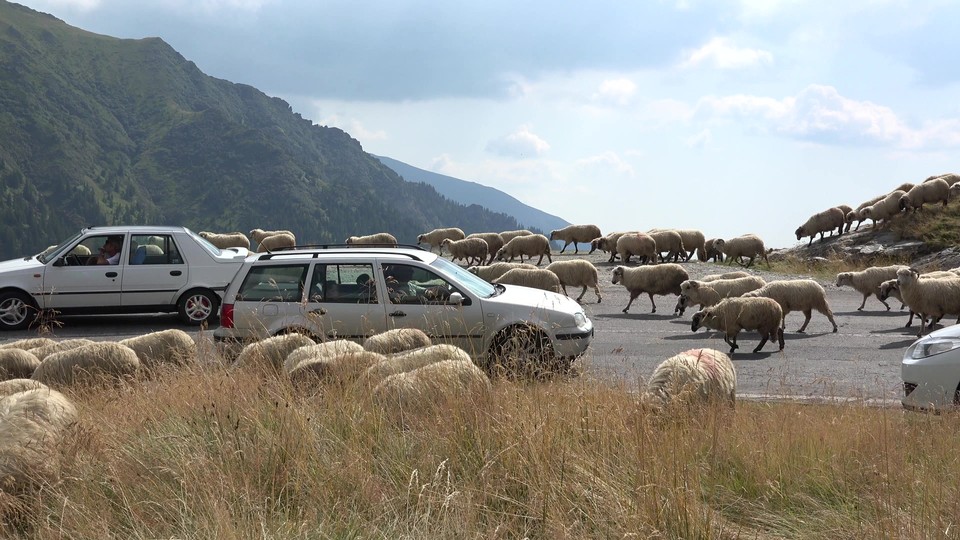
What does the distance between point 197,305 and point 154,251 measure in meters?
1.39

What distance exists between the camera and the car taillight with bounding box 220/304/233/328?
1142cm

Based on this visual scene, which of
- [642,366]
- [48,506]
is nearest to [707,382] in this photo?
[642,366]

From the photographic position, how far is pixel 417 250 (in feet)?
41.3

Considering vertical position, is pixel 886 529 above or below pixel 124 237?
below

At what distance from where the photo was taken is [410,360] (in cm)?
→ 808

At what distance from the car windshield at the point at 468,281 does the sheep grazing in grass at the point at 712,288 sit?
7.17 meters

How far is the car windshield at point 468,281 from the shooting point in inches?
471

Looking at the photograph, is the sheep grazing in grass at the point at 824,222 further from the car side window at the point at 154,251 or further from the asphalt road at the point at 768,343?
the car side window at the point at 154,251

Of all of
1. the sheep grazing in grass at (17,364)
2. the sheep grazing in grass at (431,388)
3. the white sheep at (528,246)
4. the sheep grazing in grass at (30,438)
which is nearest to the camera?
the sheep grazing in grass at (30,438)

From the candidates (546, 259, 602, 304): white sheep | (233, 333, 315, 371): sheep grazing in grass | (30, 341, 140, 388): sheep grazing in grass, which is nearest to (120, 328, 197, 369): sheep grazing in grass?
(30, 341, 140, 388): sheep grazing in grass

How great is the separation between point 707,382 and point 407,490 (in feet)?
12.4

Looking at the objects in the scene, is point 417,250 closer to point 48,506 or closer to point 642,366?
point 642,366

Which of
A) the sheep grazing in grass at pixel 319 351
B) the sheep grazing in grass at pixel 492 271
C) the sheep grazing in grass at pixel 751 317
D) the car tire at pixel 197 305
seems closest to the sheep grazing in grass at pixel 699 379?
the sheep grazing in grass at pixel 319 351

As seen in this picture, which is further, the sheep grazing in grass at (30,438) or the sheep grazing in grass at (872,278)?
the sheep grazing in grass at (872,278)
